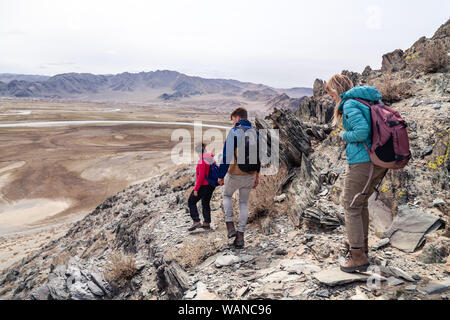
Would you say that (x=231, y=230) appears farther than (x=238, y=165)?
Yes

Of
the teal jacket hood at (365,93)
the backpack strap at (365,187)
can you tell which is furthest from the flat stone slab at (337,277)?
the teal jacket hood at (365,93)

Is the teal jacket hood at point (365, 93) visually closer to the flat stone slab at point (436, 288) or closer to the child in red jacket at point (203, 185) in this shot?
the flat stone slab at point (436, 288)

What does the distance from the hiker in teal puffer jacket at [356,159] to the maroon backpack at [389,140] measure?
0.27 ft

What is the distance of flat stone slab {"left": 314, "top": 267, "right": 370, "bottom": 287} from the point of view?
334 cm

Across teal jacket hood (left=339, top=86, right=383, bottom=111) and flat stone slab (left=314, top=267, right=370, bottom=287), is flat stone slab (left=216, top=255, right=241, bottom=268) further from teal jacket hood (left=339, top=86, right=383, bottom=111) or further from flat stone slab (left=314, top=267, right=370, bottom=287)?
teal jacket hood (left=339, top=86, right=383, bottom=111)

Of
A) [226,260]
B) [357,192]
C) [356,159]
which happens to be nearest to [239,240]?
[226,260]

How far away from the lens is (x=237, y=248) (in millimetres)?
5129

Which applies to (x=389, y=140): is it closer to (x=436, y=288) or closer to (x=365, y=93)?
(x=365, y=93)

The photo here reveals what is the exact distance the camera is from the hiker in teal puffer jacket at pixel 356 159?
3.20m

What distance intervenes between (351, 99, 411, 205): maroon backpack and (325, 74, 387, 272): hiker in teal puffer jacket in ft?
0.27

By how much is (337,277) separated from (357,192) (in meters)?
1.07

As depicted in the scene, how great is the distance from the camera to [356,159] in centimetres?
331

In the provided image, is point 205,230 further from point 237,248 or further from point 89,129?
point 89,129
